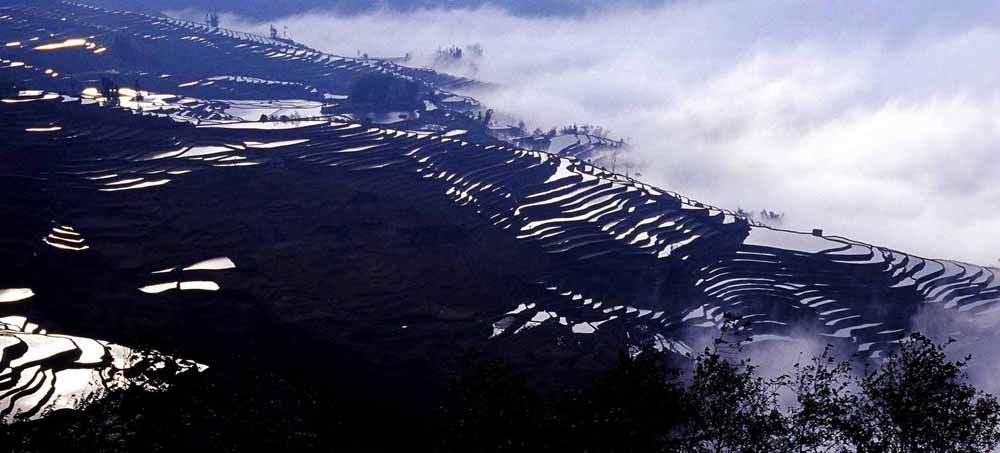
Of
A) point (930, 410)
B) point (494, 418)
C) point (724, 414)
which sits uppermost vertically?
point (930, 410)

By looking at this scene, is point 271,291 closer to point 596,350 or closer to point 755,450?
point 596,350

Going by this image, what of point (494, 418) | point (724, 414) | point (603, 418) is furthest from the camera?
point (724, 414)

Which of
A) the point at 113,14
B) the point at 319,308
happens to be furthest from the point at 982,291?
the point at 113,14

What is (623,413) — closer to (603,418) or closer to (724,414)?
(603,418)

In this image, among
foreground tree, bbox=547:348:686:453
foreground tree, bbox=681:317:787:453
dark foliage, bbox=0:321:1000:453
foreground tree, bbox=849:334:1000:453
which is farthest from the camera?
foreground tree, bbox=681:317:787:453

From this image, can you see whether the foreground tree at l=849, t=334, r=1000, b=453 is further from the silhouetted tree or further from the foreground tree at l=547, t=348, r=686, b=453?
the silhouetted tree

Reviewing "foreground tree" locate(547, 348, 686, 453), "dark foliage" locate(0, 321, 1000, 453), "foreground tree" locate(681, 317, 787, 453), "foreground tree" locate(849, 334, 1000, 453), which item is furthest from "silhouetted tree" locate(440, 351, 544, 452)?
"foreground tree" locate(849, 334, 1000, 453)

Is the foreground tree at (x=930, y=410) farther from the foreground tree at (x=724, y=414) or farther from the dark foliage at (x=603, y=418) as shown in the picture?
the foreground tree at (x=724, y=414)

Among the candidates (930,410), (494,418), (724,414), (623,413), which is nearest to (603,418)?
(623,413)

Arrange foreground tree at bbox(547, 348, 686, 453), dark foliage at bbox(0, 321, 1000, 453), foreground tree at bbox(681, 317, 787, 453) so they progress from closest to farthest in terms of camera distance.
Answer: dark foliage at bbox(0, 321, 1000, 453)
foreground tree at bbox(547, 348, 686, 453)
foreground tree at bbox(681, 317, 787, 453)

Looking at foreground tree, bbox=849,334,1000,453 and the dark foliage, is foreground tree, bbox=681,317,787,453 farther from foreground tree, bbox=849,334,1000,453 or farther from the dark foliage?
foreground tree, bbox=849,334,1000,453

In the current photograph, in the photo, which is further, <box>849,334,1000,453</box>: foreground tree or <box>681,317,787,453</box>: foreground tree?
<box>681,317,787,453</box>: foreground tree
